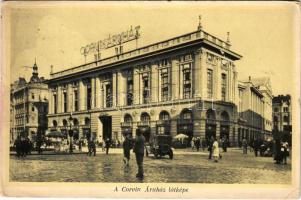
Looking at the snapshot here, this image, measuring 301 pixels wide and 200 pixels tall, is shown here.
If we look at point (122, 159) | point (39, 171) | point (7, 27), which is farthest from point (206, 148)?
point (7, 27)

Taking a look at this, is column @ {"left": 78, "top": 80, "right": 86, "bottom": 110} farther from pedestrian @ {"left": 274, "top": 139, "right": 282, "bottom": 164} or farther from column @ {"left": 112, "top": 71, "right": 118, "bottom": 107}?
pedestrian @ {"left": 274, "top": 139, "right": 282, "bottom": 164}

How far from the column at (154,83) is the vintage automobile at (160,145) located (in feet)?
3.13

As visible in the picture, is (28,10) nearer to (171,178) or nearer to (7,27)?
(7,27)

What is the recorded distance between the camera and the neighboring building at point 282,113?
30.7 ft

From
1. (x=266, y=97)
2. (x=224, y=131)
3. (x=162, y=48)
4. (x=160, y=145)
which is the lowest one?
(x=160, y=145)

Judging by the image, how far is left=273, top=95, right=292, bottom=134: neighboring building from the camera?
9352mm

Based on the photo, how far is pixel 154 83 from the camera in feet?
35.7

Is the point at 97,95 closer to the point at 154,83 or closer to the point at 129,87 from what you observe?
the point at 129,87

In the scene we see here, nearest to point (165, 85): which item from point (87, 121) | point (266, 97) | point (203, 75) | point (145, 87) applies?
point (145, 87)

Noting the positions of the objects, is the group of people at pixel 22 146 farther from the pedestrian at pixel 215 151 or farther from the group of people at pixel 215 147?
the pedestrian at pixel 215 151

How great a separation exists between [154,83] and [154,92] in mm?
307

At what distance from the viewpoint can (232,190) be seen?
915 centimetres

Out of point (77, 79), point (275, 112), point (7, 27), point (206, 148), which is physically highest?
point (7, 27)

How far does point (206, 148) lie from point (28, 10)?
5.23 meters
